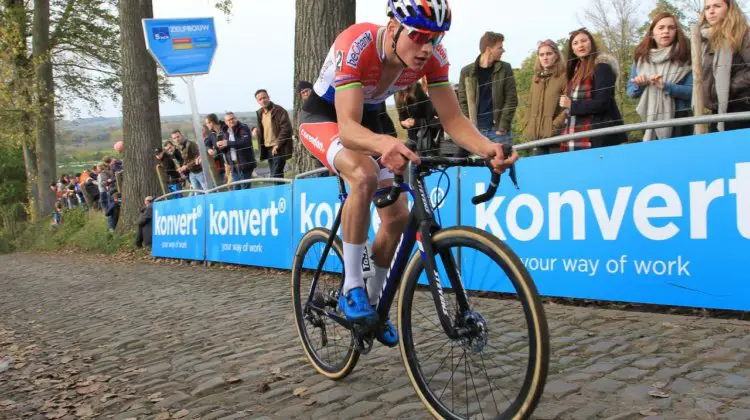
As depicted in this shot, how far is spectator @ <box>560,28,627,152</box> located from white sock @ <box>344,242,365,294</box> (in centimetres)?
338

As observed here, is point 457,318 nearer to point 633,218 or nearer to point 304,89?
point 633,218

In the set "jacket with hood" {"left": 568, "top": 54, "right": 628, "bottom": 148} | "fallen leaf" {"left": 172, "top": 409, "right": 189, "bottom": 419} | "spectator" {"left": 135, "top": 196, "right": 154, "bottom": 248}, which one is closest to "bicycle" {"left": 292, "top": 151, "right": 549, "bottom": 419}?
"fallen leaf" {"left": 172, "top": 409, "right": 189, "bottom": 419}

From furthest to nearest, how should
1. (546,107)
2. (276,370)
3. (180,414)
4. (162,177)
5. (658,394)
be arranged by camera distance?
1. (162,177)
2. (546,107)
3. (276,370)
4. (180,414)
5. (658,394)

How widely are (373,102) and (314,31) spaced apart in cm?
618

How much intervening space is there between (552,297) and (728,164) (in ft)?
6.10

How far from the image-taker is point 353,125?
3355mm

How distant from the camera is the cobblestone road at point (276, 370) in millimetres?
3477

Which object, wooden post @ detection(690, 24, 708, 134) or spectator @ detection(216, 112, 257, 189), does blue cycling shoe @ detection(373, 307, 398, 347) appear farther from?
spectator @ detection(216, 112, 257, 189)

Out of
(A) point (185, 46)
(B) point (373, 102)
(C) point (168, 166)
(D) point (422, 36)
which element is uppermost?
(A) point (185, 46)

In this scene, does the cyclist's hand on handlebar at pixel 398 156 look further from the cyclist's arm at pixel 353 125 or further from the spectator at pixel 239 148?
the spectator at pixel 239 148

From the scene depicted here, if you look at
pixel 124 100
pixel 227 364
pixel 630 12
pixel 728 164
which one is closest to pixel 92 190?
pixel 124 100

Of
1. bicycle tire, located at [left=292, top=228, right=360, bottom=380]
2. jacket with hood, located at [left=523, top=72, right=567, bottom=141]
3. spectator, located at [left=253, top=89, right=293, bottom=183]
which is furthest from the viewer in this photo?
spectator, located at [left=253, top=89, right=293, bottom=183]

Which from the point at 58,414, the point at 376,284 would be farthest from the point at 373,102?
the point at 58,414

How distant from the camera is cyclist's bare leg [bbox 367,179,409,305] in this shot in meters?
3.62
